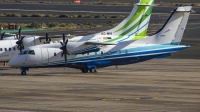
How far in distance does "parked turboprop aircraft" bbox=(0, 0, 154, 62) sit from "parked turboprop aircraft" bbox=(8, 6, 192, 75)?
852mm

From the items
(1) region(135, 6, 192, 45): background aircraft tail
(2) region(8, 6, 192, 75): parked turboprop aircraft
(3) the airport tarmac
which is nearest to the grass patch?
(3) the airport tarmac

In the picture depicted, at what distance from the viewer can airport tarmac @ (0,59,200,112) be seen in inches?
1305

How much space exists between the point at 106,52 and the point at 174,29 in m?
7.24

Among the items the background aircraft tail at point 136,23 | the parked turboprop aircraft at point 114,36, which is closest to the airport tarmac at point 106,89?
the parked turboprop aircraft at point 114,36

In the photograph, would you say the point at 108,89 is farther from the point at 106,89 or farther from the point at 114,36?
the point at 114,36

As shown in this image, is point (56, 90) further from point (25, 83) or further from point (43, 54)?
point (43, 54)

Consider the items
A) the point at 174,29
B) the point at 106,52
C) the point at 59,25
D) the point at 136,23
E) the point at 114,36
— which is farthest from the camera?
the point at 59,25

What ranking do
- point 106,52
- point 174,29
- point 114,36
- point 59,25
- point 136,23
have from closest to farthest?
point 106,52 < point 174,29 < point 114,36 < point 136,23 < point 59,25

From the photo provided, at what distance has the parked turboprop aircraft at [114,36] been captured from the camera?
5638 cm

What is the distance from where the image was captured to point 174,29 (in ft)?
186

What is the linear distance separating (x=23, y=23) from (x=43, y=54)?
209ft

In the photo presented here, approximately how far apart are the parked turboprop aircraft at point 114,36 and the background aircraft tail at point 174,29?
4214mm

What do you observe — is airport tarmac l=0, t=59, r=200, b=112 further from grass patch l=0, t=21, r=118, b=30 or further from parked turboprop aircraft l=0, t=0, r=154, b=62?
grass patch l=0, t=21, r=118, b=30

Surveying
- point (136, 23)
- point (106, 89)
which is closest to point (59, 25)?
point (136, 23)
